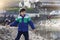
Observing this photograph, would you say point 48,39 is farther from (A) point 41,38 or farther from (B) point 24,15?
(B) point 24,15

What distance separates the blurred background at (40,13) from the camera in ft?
24.4

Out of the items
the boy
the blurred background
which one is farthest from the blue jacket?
the blurred background

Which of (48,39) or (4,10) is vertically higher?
(4,10)

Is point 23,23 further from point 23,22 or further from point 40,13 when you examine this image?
point 40,13

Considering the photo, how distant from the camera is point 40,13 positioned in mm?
7488

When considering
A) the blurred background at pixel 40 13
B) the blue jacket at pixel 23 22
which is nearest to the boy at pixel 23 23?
the blue jacket at pixel 23 22

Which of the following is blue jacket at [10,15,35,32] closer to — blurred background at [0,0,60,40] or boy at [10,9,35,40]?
boy at [10,9,35,40]

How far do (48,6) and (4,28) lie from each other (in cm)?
112

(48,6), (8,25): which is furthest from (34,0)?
(8,25)

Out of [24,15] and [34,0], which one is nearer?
[24,15]

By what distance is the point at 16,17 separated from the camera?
739cm

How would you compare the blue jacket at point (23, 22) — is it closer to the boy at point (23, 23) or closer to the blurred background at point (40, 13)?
the boy at point (23, 23)

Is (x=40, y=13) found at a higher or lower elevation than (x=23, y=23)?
higher

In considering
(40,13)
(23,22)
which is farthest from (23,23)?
(40,13)
